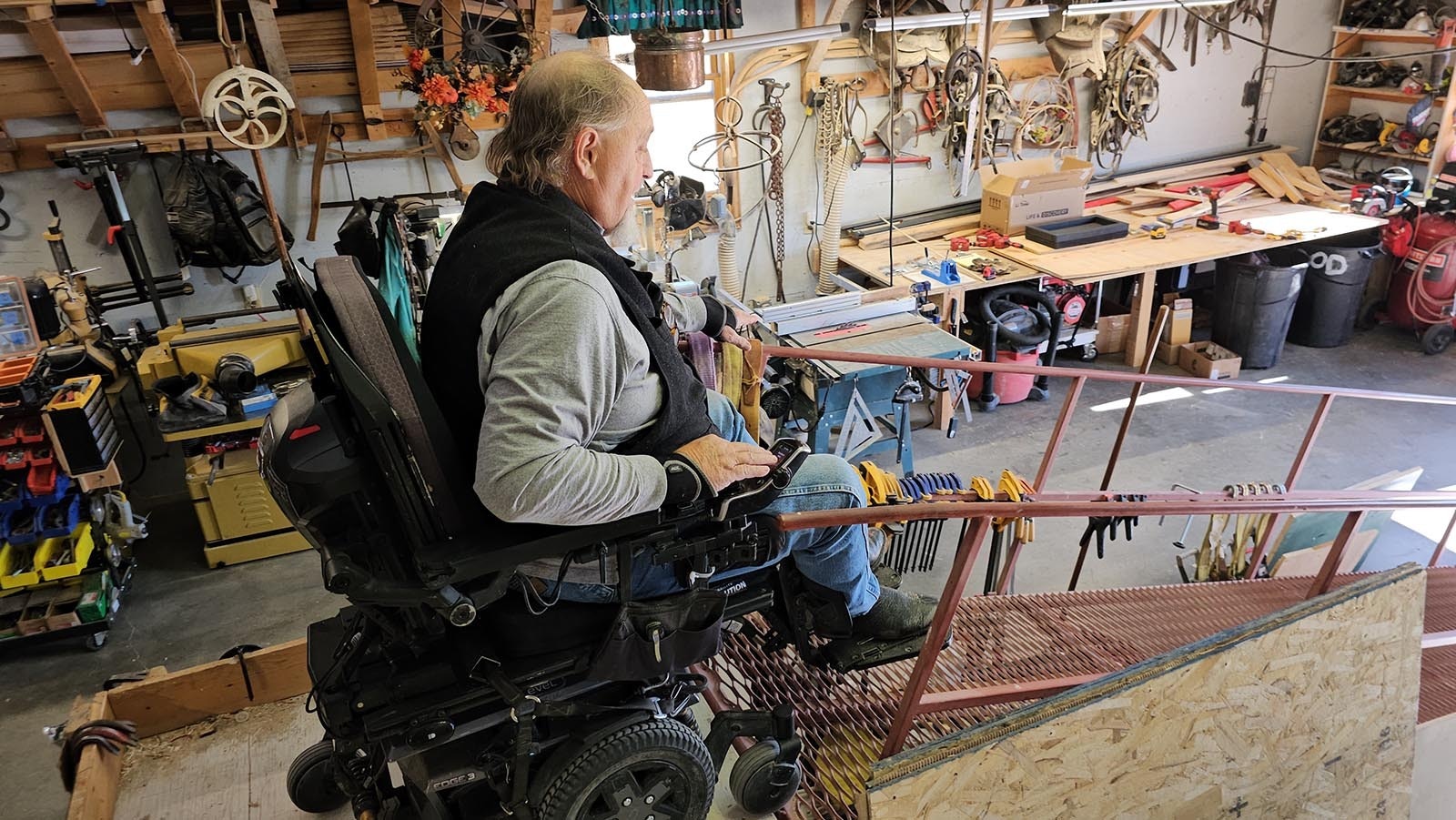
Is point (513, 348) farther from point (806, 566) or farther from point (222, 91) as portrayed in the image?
point (222, 91)

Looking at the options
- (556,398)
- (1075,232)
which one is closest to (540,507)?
(556,398)

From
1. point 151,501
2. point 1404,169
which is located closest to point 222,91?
point 151,501

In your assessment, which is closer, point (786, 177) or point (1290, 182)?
point (786, 177)

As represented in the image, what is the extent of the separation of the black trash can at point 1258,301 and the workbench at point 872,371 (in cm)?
277

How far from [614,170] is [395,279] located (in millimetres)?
2047

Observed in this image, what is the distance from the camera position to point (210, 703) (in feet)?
11.0

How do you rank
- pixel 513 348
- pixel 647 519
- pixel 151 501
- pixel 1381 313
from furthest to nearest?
pixel 1381 313 < pixel 151 501 < pixel 647 519 < pixel 513 348

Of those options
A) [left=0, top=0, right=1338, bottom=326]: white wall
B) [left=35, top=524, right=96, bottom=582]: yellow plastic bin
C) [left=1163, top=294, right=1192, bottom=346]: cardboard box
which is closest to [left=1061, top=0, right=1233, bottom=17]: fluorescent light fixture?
[left=0, top=0, right=1338, bottom=326]: white wall

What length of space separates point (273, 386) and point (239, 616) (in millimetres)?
1142

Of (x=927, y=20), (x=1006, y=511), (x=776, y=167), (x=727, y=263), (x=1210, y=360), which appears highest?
(x=927, y=20)

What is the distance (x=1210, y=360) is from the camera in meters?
7.20

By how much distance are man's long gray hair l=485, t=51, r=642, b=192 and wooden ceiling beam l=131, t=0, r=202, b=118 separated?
3.72m

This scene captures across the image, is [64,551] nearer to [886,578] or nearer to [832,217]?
[886,578]

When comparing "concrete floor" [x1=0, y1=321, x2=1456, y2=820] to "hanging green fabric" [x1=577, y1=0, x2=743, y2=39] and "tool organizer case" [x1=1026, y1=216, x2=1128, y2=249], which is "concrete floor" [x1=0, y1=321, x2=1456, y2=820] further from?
"hanging green fabric" [x1=577, y1=0, x2=743, y2=39]
